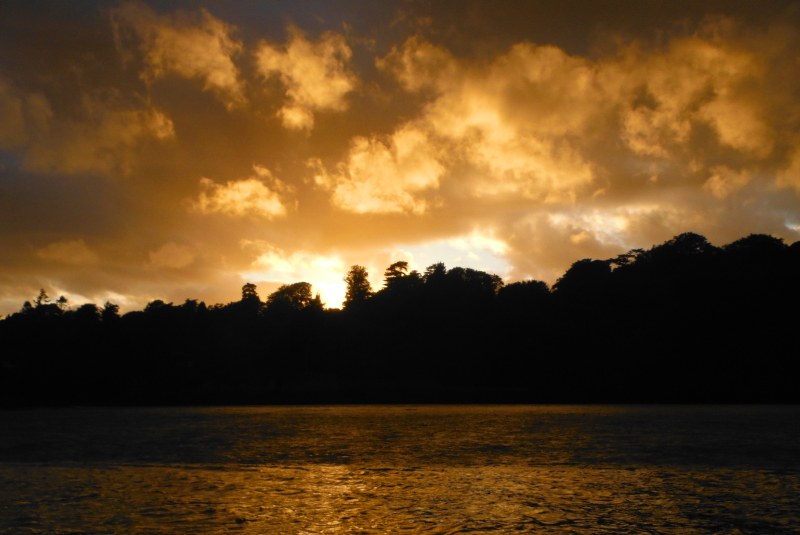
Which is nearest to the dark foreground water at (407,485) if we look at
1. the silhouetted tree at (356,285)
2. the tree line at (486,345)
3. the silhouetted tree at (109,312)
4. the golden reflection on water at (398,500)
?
the golden reflection on water at (398,500)

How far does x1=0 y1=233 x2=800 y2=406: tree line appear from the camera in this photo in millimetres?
82000

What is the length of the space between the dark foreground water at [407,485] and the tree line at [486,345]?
54993 mm

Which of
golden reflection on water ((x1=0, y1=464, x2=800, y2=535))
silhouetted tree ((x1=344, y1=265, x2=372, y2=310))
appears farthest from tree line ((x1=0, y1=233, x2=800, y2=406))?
golden reflection on water ((x1=0, y1=464, x2=800, y2=535))

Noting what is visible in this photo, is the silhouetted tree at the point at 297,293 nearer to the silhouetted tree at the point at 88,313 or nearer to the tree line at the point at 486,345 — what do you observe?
the tree line at the point at 486,345

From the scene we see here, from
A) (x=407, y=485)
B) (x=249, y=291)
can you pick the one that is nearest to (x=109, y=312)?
(x=249, y=291)

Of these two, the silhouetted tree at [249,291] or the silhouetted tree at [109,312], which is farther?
the silhouetted tree at [249,291]

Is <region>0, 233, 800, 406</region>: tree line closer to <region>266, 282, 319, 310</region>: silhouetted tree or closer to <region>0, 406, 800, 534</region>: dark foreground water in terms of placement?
<region>266, 282, 319, 310</region>: silhouetted tree

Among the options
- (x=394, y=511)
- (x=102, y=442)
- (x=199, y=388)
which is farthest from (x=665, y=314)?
(x=394, y=511)

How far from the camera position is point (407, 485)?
11.8 metres

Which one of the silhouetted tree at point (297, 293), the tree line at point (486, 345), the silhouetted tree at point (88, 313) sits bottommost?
the tree line at point (486, 345)

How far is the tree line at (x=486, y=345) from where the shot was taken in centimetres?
8200

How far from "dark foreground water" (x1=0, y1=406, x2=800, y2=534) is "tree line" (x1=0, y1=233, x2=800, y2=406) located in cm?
5499

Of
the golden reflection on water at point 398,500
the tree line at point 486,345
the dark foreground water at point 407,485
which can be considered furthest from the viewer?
the tree line at point 486,345

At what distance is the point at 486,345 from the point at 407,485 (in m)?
92.1
